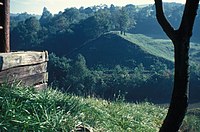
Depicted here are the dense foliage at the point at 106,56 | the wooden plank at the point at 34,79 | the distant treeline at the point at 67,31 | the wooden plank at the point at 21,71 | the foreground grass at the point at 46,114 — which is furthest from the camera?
the distant treeline at the point at 67,31

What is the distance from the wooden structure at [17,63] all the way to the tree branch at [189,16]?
8.43 feet

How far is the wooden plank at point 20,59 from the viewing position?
5.59 m

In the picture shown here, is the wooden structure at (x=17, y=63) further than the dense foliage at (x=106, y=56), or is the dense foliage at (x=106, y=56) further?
the dense foliage at (x=106, y=56)

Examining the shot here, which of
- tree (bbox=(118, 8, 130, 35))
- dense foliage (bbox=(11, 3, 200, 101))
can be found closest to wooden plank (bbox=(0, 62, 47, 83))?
dense foliage (bbox=(11, 3, 200, 101))

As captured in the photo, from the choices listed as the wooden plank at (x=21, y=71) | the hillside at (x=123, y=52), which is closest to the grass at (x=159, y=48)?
the hillside at (x=123, y=52)

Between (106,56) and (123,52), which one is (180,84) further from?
(123,52)

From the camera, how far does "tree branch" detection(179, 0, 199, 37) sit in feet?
13.6

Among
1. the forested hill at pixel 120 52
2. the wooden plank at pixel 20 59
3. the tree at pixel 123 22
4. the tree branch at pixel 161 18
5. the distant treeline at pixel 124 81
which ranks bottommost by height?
the distant treeline at pixel 124 81

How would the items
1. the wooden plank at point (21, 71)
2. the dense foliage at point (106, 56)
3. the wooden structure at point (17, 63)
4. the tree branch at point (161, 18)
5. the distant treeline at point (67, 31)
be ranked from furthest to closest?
the distant treeline at point (67, 31), the dense foliage at point (106, 56), the wooden structure at point (17, 63), the wooden plank at point (21, 71), the tree branch at point (161, 18)

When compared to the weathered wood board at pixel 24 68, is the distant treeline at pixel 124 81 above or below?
below

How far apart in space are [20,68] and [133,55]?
78.1m

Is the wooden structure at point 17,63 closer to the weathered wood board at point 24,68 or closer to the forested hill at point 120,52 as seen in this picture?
the weathered wood board at point 24,68

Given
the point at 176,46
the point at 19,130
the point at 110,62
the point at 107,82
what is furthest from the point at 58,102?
the point at 110,62

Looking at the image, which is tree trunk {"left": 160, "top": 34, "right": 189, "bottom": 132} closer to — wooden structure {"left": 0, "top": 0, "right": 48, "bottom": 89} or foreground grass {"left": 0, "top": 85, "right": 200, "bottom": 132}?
foreground grass {"left": 0, "top": 85, "right": 200, "bottom": 132}
